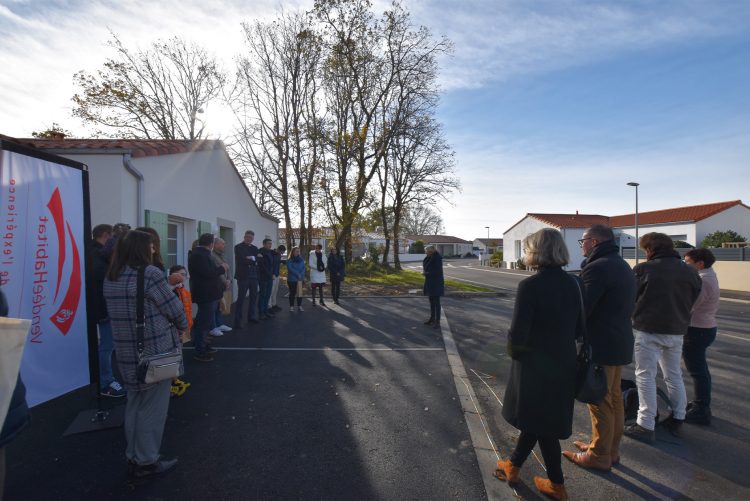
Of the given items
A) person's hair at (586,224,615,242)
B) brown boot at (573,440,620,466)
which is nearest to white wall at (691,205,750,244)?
brown boot at (573,440,620,466)

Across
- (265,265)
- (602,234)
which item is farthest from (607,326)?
(265,265)

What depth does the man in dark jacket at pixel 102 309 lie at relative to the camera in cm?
420

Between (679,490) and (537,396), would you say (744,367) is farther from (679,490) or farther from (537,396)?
(537,396)

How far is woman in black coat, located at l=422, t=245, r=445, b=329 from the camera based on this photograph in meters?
8.53

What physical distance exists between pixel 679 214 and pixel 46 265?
1623 inches

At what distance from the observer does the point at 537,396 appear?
2.66m

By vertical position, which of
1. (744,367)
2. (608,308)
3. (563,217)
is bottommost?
(744,367)

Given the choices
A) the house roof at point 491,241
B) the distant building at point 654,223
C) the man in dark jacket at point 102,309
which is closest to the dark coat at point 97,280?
the man in dark jacket at point 102,309

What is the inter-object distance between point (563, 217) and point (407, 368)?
4122 cm

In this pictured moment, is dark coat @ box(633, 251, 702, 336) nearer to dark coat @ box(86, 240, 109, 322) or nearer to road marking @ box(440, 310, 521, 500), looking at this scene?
road marking @ box(440, 310, 521, 500)

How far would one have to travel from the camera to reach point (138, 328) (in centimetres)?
288

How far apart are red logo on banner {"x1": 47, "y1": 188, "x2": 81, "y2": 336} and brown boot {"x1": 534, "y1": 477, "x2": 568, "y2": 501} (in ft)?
13.8

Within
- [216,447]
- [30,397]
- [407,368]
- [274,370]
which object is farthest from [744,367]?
[30,397]

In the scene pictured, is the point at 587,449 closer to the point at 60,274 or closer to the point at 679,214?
the point at 60,274
